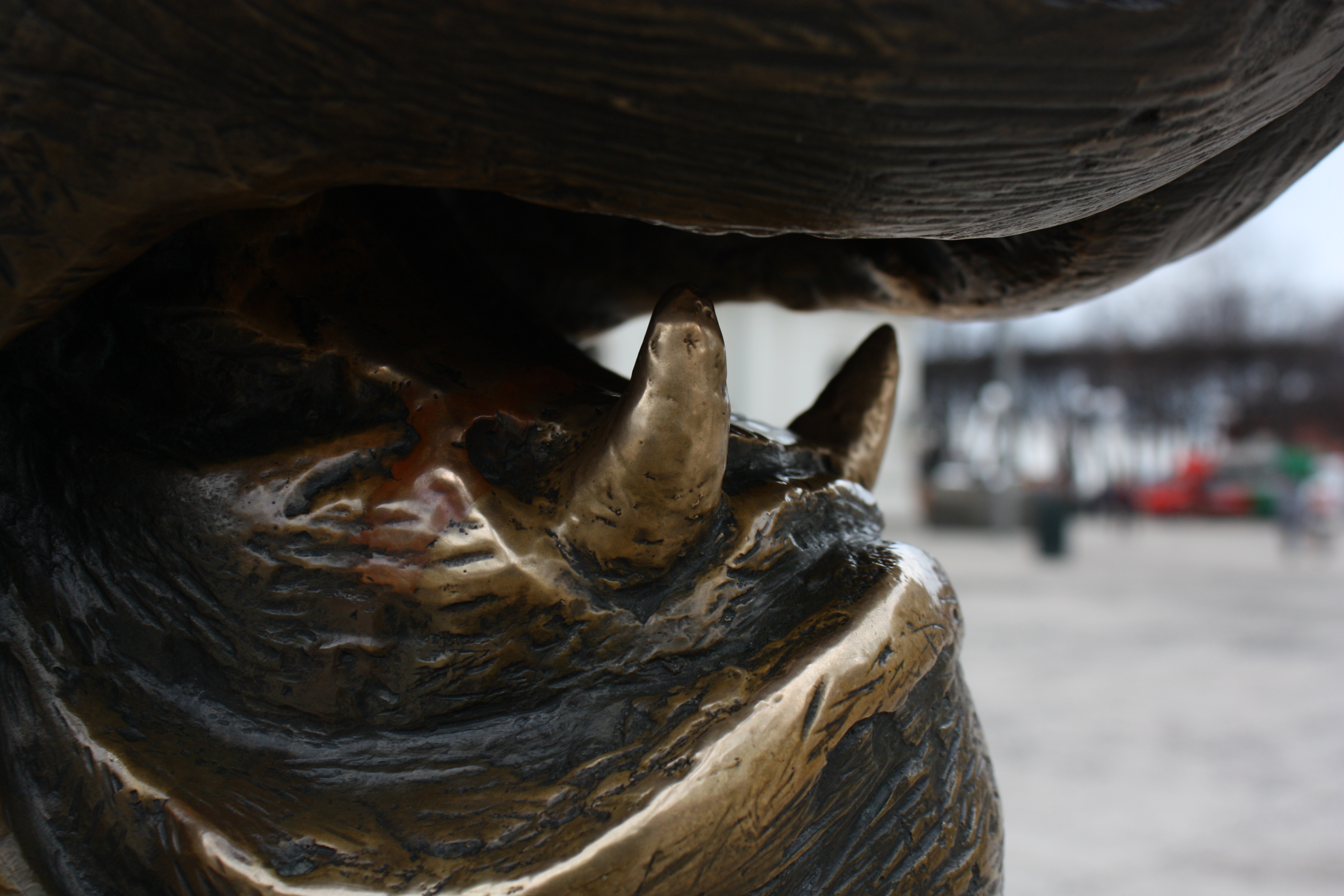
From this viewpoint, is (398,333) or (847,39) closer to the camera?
(847,39)

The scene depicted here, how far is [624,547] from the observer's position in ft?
1.91

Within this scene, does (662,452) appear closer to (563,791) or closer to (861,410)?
(563,791)

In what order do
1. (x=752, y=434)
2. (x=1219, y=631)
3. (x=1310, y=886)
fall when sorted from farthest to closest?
(x=1219, y=631), (x=1310, y=886), (x=752, y=434)

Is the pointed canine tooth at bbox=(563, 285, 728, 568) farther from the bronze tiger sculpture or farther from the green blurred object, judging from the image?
the green blurred object

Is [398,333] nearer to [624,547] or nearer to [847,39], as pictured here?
[624,547]

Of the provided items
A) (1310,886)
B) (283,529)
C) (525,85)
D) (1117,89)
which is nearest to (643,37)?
(525,85)

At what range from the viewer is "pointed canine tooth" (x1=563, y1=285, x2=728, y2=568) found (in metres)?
0.55

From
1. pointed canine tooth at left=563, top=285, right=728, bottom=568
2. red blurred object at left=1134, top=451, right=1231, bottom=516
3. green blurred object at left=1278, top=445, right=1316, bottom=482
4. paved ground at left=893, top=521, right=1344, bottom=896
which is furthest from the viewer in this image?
red blurred object at left=1134, top=451, right=1231, bottom=516

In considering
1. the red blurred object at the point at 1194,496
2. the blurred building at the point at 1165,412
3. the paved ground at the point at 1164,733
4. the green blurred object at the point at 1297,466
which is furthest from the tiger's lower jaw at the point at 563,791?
the red blurred object at the point at 1194,496

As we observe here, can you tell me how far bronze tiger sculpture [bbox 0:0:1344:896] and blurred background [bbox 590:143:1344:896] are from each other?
41 cm

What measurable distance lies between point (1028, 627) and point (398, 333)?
15.5 ft

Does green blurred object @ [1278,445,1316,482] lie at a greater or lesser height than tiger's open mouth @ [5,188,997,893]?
lesser

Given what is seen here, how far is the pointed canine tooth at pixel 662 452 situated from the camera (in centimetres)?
55

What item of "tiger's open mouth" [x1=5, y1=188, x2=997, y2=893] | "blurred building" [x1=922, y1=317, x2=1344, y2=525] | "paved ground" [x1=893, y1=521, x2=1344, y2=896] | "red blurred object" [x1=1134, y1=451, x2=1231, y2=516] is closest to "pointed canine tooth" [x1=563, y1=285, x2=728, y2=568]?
"tiger's open mouth" [x1=5, y1=188, x2=997, y2=893]
